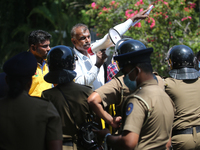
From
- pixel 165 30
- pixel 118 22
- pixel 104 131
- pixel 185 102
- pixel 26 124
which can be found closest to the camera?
pixel 26 124

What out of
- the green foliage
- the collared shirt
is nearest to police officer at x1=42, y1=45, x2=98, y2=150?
the collared shirt

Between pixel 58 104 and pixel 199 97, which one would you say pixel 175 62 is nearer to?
pixel 199 97

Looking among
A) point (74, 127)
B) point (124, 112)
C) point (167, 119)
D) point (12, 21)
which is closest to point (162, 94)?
point (167, 119)

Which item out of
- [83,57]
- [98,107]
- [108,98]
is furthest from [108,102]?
[83,57]

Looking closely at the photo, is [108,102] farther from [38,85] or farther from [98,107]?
[38,85]

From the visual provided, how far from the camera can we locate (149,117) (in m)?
2.16

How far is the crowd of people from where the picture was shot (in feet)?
6.63

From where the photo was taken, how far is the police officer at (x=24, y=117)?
198 centimetres

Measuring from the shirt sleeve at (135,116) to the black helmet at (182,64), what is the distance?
1.19 meters

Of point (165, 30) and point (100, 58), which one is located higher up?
point (100, 58)

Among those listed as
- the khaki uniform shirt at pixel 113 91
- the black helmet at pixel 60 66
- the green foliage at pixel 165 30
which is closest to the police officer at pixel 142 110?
the khaki uniform shirt at pixel 113 91

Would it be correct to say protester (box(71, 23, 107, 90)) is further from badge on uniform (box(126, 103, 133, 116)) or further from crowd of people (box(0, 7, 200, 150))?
badge on uniform (box(126, 103, 133, 116))

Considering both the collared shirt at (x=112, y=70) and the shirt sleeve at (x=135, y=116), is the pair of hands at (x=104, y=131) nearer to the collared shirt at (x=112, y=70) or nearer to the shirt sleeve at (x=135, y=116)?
the shirt sleeve at (x=135, y=116)

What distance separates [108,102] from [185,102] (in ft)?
2.99
